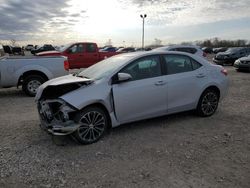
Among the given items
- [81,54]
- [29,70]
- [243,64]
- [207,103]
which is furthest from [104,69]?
[243,64]

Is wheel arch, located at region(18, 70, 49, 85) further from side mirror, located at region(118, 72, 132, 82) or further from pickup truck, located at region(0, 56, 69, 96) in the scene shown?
side mirror, located at region(118, 72, 132, 82)

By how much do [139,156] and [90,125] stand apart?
1052mm

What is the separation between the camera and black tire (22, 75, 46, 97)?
9391 millimetres

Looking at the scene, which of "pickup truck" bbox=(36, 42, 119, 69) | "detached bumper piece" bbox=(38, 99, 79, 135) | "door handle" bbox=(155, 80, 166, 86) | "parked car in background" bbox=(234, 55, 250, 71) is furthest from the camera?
"parked car in background" bbox=(234, 55, 250, 71)

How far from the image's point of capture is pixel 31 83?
946 centimetres

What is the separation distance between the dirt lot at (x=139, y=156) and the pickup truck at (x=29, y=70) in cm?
311

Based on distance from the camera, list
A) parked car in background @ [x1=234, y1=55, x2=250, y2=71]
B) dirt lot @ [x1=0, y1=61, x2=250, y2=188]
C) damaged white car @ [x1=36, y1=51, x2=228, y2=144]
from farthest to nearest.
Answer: parked car in background @ [x1=234, y1=55, x2=250, y2=71]
damaged white car @ [x1=36, y1=51, x2=228, y2=144]
dirt lot @ [x1=0, y1=61, x2=250, y2=188]

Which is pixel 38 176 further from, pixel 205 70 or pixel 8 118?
pixel 205 70

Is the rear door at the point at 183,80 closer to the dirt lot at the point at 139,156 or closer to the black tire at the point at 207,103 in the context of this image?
the black tire at the point at 207,103

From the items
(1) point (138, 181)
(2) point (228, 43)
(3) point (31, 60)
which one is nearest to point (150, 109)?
(1) point (138, 181)

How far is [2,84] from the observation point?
9.02 metres

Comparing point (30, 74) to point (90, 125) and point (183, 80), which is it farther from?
point (183, 80)

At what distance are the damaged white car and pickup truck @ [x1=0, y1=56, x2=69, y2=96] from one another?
4024 mm

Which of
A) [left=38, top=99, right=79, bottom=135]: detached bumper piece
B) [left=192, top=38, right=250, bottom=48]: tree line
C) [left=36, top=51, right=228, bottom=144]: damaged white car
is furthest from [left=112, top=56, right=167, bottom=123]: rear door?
[left=192, top=38, right=250, bottom=48]: tree line
